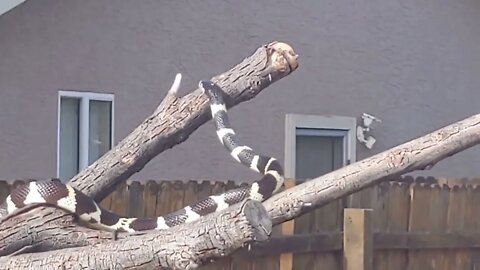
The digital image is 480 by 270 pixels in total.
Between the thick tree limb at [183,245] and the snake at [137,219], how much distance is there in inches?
18.5

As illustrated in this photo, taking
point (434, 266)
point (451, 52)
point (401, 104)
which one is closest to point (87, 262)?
point (434, 266)

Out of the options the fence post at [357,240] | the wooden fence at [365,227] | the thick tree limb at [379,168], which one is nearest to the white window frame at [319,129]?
the wooden fence at [365,227]

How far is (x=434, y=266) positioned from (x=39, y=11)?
2994 millimetres

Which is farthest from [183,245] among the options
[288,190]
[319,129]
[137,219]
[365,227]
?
[319,129]

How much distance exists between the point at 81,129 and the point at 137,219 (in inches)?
120

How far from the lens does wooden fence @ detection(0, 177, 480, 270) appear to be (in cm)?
504

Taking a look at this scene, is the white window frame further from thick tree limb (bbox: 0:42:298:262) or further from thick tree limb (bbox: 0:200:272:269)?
thick tree limb (bbox: 0:200:272:269)

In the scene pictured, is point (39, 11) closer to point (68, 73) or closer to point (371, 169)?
point (68, 73)

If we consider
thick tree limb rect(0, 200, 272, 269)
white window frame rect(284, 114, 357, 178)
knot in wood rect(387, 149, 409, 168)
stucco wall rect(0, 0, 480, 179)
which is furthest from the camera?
white window frame rect(284, 114, 357, 178)

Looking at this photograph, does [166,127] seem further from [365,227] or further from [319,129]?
[319,129]

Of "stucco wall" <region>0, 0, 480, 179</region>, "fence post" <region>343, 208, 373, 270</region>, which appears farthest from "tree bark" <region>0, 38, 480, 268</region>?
"stucco wall" <region>0, 0, 480, 179</region>

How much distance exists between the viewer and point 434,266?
6.04 m

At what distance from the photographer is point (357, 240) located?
548cm

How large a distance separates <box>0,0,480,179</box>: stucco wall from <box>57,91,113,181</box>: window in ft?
0.24
